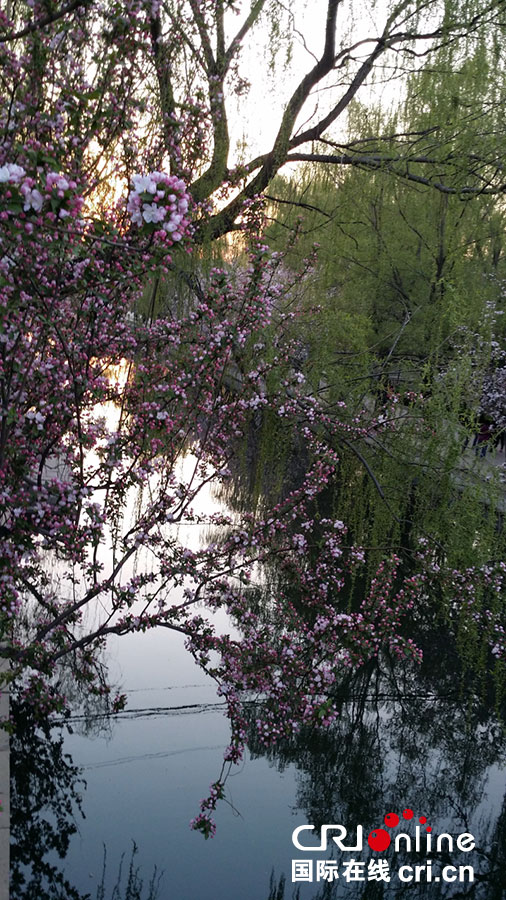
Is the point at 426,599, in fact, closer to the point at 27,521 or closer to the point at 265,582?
the point at 265,582

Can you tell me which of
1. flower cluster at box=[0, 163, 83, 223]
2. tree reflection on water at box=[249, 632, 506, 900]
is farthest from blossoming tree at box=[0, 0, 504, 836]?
tree reflection on water at box=[249, 632, 506, 900]

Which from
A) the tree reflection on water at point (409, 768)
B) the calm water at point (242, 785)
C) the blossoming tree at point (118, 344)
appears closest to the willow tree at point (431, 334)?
the blossoming tree at point (118, 344)

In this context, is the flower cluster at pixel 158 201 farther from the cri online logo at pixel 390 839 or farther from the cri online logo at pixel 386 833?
the cri online logo at pixel 386 833

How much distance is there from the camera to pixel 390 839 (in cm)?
461

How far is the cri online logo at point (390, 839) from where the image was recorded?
4.51 metres

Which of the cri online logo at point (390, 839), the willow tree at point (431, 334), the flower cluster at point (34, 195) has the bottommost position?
the cri online logo at point (390, 839)

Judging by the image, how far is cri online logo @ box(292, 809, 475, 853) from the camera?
177 inches

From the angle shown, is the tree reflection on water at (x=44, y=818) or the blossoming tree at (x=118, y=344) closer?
the blossoming tree at (x=118, y=344)

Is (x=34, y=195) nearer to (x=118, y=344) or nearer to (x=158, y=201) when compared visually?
(x=158, y=201)

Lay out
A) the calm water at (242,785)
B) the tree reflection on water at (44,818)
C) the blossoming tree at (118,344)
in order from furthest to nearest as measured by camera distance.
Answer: the calm water at (242,785), the tree reflection on water at (44,818), the blossoming tree at (118,344)

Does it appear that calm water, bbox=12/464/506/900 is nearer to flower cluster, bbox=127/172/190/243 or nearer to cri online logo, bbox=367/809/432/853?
cri online logo, bbox=367/809/432/853

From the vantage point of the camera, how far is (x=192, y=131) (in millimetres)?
4703

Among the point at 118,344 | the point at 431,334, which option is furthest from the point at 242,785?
the point at 431,334

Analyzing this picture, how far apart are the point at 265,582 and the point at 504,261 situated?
33.9 ft
